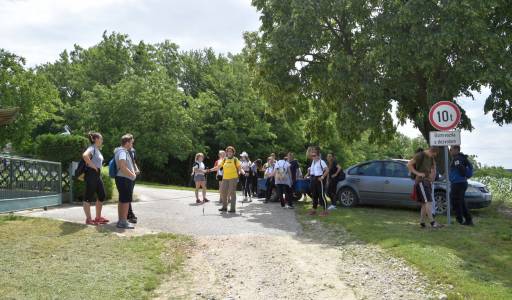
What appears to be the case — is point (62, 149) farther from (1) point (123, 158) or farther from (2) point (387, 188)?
(2) point (387, 188)

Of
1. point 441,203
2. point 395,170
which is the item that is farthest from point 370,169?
point 441,203

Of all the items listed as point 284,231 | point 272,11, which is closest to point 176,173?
point 272,11

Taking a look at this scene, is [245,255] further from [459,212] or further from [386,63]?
[386,63]

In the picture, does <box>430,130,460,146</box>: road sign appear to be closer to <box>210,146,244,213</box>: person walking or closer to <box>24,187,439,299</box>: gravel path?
<box>24,187,439,299</box>: gravel path

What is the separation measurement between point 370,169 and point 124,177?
7856 mm

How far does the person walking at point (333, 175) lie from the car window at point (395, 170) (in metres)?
1.39

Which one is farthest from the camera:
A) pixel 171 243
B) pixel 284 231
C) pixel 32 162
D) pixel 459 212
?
pixel 32 162

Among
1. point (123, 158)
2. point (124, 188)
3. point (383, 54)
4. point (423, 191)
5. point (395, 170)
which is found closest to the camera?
point (123, 158)

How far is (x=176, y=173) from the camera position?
46.1 m

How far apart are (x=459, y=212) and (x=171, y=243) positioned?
649 centimetres

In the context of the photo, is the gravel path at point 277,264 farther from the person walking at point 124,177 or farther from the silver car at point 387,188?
the silver car at point 387,188

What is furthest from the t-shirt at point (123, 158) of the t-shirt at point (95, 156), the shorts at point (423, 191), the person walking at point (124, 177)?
the shorts at point (423, 191)

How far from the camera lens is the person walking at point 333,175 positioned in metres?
14.2

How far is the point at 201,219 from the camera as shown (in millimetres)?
12102
